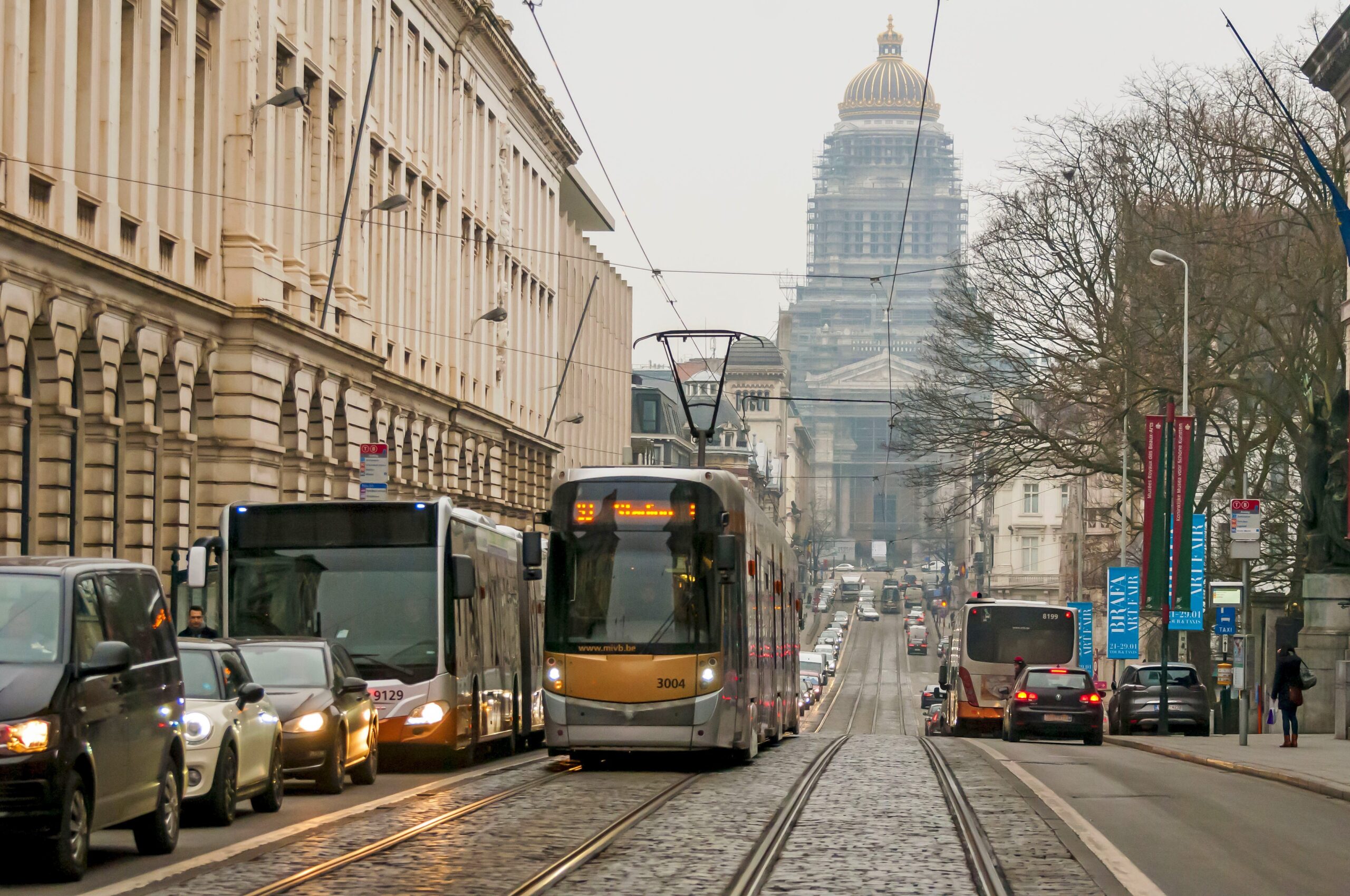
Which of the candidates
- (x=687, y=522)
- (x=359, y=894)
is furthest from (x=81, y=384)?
(x=359, y=894)

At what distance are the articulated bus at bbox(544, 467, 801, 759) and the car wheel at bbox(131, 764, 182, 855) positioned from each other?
7.77m

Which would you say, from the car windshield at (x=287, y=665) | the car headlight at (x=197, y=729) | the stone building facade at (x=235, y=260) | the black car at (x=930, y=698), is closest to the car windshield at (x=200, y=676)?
the car headlight at (x=197, y=729)

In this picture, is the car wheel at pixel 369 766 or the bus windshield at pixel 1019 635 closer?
the car wheel at pixel 369 766

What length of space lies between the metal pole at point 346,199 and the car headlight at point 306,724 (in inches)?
841

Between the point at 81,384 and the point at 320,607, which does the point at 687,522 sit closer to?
the point at 320,607

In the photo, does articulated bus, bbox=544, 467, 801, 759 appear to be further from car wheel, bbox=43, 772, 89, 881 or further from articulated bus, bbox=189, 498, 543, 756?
car wheel, bbox=43, 772, 89, 881

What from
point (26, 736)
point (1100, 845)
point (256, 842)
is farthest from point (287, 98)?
point (26, 736)

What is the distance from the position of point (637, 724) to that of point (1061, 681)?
16.4 metres

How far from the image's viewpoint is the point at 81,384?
3002 cm

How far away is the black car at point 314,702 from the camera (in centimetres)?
1684

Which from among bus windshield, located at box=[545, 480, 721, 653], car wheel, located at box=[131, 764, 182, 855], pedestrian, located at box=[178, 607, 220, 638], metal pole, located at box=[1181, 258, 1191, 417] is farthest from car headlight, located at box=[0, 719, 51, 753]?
metal pole, located at box=[1181, 258, 1191, 417]

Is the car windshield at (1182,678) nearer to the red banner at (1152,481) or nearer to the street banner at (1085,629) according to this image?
the red banner at (1152,481)

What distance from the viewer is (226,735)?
46.0 feet

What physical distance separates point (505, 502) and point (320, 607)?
134 ft
